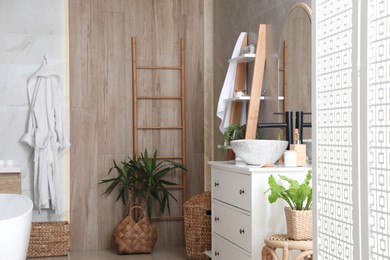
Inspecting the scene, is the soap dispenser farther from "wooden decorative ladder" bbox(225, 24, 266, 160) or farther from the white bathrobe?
the white bathrobe

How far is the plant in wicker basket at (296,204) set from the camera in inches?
155

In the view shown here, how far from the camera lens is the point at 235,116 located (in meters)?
6.04

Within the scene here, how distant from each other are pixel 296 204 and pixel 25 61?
145 inches

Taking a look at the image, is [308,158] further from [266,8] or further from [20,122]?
[20,122]

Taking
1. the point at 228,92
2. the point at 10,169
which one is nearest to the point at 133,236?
the point at 10,169

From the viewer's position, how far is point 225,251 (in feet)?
16.3

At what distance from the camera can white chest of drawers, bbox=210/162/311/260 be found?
14.2 ft

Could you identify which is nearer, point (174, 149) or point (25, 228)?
point (25, 228)

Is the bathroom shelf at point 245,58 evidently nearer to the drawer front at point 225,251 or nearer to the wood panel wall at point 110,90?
the wood panel wall at point 110,90

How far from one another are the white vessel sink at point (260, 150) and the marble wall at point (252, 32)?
766 millimetres

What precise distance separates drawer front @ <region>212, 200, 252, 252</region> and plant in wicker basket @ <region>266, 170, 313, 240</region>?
389 mm

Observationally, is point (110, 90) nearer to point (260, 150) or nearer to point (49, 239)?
point (49, 239)

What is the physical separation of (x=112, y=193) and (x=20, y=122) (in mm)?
1131

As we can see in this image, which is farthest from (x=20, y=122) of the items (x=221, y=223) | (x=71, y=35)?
(x=221, y=223)
